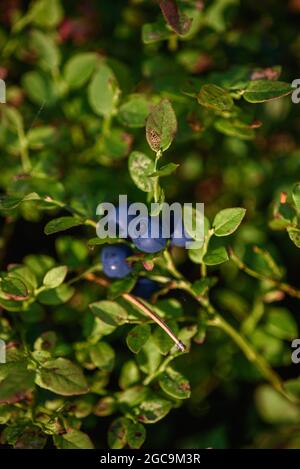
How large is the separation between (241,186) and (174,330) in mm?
664

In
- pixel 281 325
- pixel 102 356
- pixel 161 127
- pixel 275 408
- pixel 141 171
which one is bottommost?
pixel 275 408

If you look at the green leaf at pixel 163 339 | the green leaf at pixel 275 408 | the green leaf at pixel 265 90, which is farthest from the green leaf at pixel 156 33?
the green leaf at pixel 275 408

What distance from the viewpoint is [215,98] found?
0.99 meters

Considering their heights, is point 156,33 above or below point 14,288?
above

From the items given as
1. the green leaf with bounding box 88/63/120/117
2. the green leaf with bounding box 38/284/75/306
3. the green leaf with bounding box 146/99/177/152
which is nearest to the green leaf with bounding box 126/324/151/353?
the green leaf with bounding box 38/284/75/306

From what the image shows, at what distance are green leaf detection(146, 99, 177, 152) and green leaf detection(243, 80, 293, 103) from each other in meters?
0.17

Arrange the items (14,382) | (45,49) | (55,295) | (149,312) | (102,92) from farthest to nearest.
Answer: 1. (45,49)
2. (102,92)
3. (55,295)
4. (149,312)
5. (14,382)

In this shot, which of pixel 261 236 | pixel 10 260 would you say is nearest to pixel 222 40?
pixel 261 236

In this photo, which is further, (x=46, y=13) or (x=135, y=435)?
(x=46, y=13)

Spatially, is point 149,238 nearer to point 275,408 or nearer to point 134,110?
point 134,110

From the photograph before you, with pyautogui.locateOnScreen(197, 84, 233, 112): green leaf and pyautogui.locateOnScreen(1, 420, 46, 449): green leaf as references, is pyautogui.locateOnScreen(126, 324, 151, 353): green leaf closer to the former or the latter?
pyautogui.locateOnScreen(1, 420, 46, 449): green leaf

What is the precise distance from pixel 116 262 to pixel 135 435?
321 mm

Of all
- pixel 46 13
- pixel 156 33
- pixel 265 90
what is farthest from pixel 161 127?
pixel 46 13

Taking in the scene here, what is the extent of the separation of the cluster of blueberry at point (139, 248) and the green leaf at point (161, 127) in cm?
13
